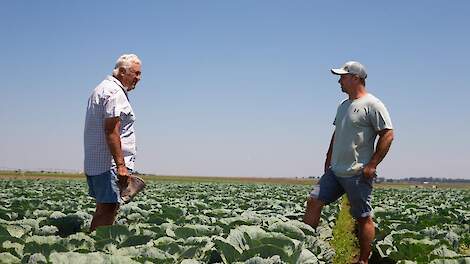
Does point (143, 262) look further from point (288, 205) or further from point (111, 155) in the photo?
point (288, 205)

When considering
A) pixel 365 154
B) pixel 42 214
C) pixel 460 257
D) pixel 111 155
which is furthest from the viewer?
pixel 42 214

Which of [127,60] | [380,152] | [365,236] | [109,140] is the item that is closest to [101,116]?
[109,140]

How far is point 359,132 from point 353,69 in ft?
2.14

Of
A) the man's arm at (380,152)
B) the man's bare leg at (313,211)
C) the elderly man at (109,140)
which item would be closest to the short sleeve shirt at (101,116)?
the elderly man at (109,140)

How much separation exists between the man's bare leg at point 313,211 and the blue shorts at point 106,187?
2.02m

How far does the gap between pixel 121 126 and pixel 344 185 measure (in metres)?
2.31

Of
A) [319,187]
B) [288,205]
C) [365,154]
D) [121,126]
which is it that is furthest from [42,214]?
[288,205]

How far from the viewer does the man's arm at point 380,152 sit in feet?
18.5

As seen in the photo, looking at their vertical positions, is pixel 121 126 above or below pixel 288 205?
above

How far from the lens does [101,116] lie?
5.30 m

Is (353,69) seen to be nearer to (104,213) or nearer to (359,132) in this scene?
(359,132)

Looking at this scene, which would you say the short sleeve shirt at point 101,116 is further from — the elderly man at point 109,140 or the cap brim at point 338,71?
the cap brim at point 338,71

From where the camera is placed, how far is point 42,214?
781cm

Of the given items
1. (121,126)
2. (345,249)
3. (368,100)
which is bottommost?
(345,249)
